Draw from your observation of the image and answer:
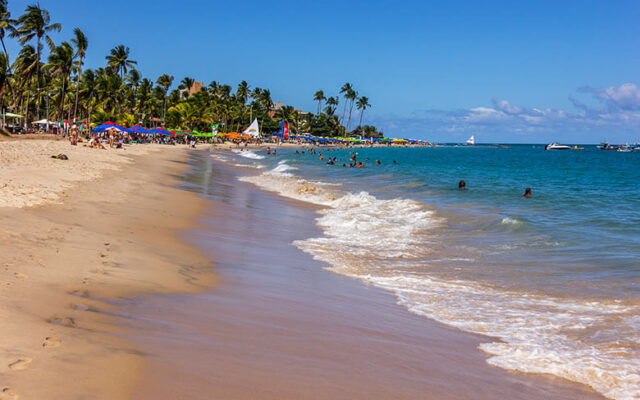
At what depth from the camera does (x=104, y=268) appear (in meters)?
6.54

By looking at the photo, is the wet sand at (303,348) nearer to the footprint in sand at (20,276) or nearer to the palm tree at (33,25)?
the footprint in sand at (20,276)

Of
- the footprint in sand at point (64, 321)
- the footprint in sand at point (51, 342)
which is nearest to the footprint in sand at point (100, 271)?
the footprint in sand at point (64, 321)

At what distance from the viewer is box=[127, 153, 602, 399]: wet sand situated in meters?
3.75

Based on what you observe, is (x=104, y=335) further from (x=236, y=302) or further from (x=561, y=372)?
(x=561, y=372)

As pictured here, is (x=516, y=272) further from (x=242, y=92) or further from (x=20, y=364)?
(x=242, y=92)

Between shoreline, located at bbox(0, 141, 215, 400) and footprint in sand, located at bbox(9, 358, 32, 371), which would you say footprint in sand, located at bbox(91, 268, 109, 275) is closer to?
shoreline, located at bbox(0, 141, 215, 400)

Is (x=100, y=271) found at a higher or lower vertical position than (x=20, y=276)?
lower

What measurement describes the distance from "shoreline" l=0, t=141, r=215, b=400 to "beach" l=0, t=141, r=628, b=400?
2cm

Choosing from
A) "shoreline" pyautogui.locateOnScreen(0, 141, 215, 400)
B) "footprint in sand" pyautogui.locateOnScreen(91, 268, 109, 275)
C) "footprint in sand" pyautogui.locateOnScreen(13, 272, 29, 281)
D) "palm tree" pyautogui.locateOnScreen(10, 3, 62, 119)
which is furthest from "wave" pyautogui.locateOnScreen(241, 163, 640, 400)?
"palm tree" pyautogui.locateOnScreen(10, 3, 62, 119)

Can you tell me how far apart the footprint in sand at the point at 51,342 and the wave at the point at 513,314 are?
161 inches

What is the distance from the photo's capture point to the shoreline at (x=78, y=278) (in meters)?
3.36

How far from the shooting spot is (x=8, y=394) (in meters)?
2.94

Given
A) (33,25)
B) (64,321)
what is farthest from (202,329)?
(33,25)

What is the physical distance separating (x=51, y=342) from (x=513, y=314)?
222 inches
